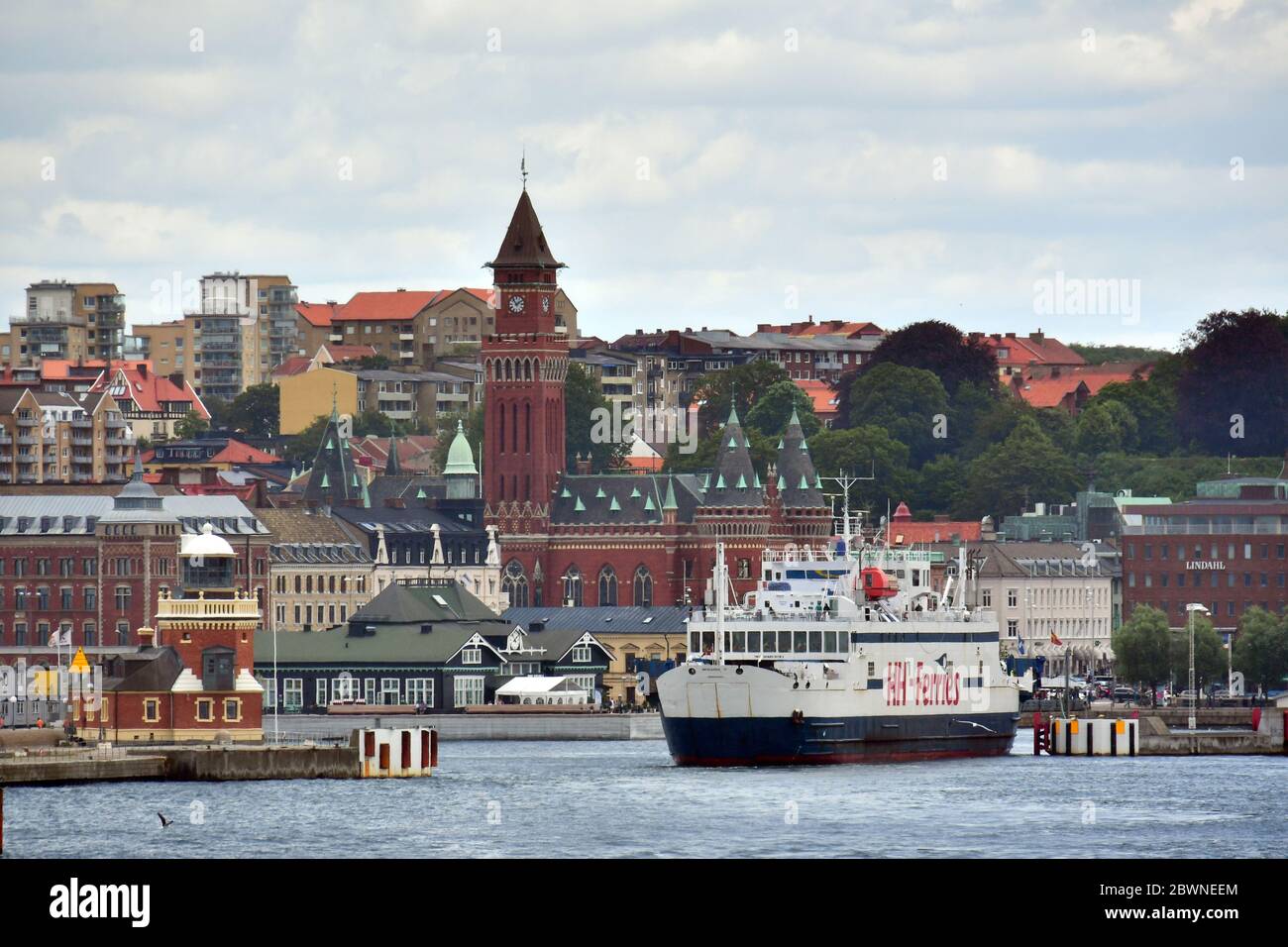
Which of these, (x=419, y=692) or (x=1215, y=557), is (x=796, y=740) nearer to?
Answer: (x=419, y=692)

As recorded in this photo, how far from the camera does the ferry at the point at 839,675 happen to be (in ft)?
330

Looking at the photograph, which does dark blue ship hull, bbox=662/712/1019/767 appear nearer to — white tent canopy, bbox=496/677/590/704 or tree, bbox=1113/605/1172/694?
white tent canopy, bbox=496/677/590/704

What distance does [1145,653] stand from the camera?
525ft

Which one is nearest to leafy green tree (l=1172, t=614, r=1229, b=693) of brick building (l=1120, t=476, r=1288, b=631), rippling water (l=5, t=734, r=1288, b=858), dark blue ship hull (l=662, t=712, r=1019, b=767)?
brick building (l=1120, t=476, r=1288, b=631)

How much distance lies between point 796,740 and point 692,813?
17.5 meters

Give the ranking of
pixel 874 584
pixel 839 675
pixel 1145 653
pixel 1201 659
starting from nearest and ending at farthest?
pixel 839 675, pixel 874 584, pixel 1201 659, pixel 1145 653

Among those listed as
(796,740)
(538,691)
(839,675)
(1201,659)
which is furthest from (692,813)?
(1201,659)

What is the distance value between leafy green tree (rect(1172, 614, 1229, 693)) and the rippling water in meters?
52.3

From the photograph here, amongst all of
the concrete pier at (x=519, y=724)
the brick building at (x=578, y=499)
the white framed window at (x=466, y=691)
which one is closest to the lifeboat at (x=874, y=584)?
the concrete pier at (x=519, y=724)

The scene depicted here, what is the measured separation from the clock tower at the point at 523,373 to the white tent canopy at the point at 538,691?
36.9 meters

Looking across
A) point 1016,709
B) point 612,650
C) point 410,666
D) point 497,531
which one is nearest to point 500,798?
point 1016,709

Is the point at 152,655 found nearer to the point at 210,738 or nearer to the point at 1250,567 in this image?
the point at 210,738

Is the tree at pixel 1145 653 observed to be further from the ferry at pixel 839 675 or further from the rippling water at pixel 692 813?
the rippling water at pixel 692 813

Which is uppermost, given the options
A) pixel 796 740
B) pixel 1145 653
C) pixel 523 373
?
pixel 523 373
